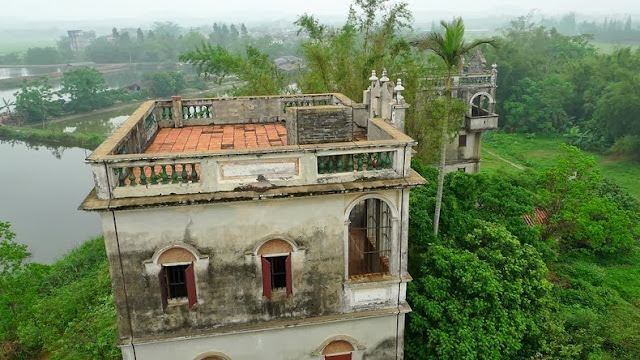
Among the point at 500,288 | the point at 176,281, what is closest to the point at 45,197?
the point at 176,281

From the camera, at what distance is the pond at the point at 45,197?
102 ft

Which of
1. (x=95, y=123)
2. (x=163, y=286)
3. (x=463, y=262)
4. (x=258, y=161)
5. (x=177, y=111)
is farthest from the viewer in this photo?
(x=95, y=123)

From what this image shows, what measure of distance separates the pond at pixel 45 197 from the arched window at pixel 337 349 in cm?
2448

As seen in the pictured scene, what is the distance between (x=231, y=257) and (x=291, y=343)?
84.4 inches

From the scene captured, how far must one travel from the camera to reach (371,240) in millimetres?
11844

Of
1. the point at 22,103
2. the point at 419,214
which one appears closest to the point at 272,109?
the point at 419,214

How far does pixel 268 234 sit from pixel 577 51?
7272 cm

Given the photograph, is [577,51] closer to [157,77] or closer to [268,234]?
[157,77]

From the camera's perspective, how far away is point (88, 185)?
4184 centimetres

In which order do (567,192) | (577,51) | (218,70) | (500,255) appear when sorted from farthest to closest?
(577,51)
(218,70)
(567,192)
(500,255)

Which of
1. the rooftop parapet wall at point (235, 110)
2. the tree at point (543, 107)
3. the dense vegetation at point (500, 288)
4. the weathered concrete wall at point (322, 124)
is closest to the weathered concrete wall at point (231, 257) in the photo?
the weathered concrete wall at point (322, 124)

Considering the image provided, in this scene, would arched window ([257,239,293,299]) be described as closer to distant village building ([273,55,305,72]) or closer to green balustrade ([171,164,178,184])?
green balustrade ([171,164,178,184])

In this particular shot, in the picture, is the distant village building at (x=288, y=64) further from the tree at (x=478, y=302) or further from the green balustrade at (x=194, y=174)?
the green balustrade at (x=194, y=174)

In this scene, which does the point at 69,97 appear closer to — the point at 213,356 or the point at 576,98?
the point at 576,98
